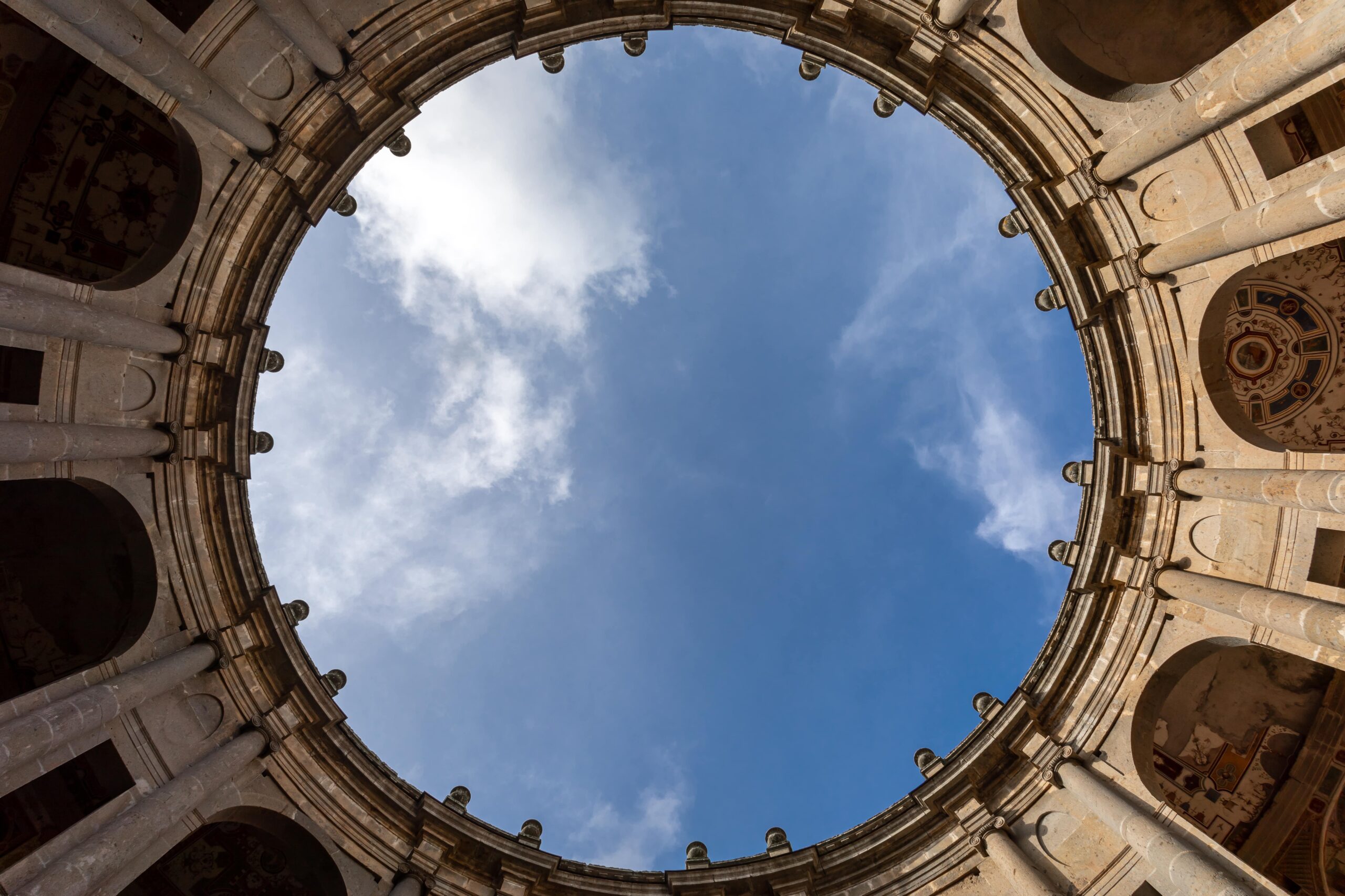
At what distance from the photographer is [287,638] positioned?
15.1 m

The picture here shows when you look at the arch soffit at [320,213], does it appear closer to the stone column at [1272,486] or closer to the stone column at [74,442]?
the stone column at [74,442]

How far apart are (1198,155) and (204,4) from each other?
18.2 m

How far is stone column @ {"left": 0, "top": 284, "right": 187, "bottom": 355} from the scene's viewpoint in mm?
10508

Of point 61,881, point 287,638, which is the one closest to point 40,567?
point 287,638

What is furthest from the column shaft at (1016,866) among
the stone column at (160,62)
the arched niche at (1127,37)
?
the stone column at (160,62)

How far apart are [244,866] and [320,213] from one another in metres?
14.1

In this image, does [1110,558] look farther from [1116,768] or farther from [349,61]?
[349,61]

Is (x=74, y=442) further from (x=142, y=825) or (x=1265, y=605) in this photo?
(x=1265, y=605)

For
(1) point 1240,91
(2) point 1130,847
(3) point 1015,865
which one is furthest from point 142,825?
(1) point 1240,91

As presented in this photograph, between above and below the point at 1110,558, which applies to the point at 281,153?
above

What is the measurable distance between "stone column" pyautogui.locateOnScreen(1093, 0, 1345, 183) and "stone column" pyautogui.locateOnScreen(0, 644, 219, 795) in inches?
753

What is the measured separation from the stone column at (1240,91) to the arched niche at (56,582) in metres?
20.0

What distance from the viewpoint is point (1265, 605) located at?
10977mm

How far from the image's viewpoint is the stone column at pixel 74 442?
1062cm
